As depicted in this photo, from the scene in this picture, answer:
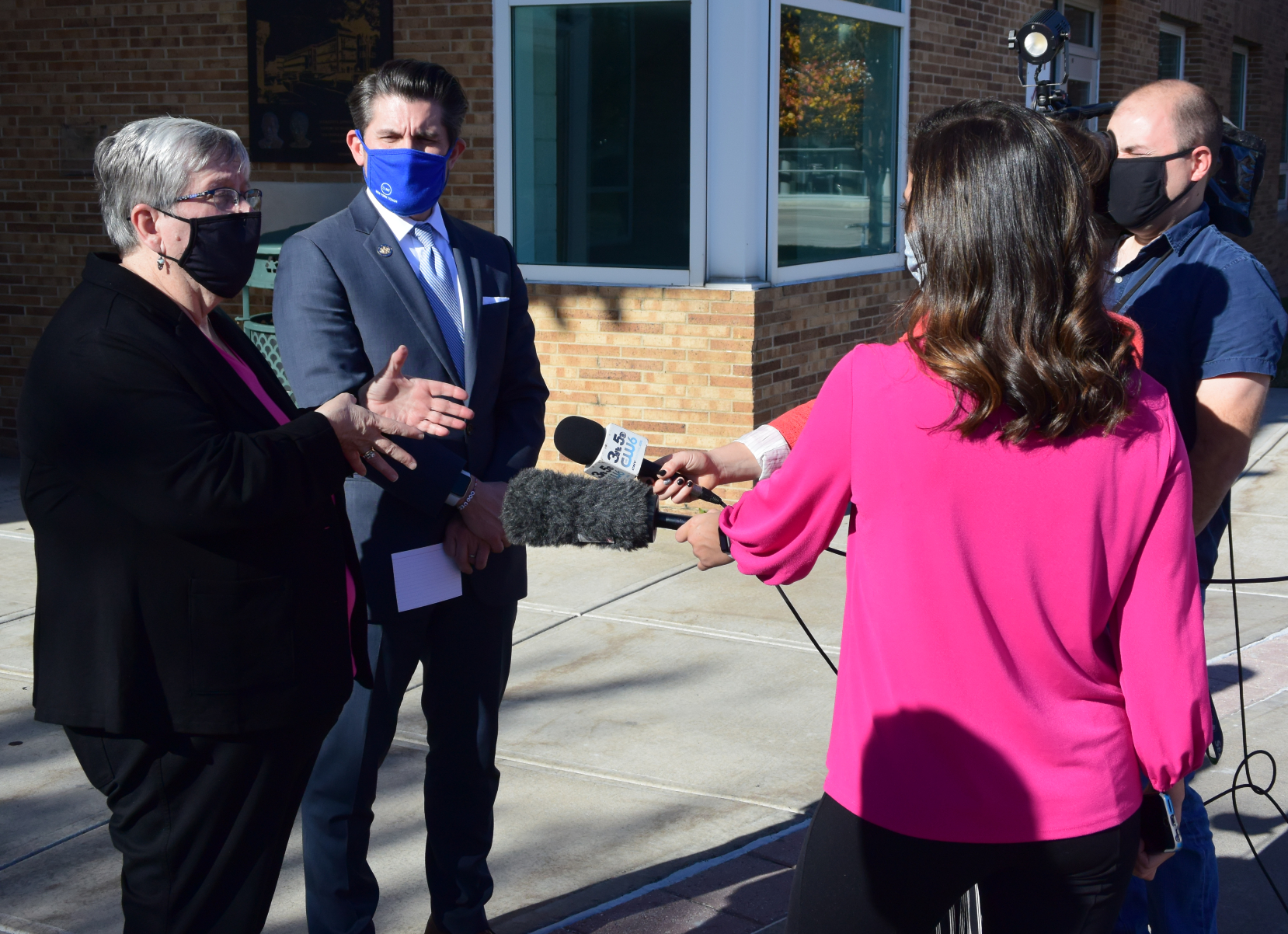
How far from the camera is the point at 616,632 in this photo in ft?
18.4

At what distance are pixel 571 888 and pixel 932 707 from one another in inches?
75.5

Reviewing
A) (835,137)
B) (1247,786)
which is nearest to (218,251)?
(1247,786)

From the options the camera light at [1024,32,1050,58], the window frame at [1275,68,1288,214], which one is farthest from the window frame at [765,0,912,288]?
the window frame at [1275,68,1288,214]

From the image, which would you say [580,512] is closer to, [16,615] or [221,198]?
[221,198]

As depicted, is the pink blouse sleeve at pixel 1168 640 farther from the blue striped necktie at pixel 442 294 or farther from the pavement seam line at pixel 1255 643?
the pavement seam line at pixel 1255 643

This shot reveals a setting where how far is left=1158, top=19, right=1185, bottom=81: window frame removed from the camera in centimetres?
1435

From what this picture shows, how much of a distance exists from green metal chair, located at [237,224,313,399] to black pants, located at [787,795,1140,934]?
6265mm

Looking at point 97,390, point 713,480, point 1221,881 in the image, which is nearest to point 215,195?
point 97,390

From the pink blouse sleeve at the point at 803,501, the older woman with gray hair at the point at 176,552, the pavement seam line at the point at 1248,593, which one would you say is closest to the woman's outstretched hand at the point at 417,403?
the older woman with gray hair at the point at 176,552

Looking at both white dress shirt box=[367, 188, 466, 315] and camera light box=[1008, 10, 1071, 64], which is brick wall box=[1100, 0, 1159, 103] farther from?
white dress shirt box=[367, 188, 466, 315]

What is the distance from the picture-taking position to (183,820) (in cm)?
230

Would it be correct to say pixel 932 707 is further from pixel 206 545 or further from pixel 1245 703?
pixel 1245 703

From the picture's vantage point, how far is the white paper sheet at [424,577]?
2.95 metres

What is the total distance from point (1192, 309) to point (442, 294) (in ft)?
5.67
